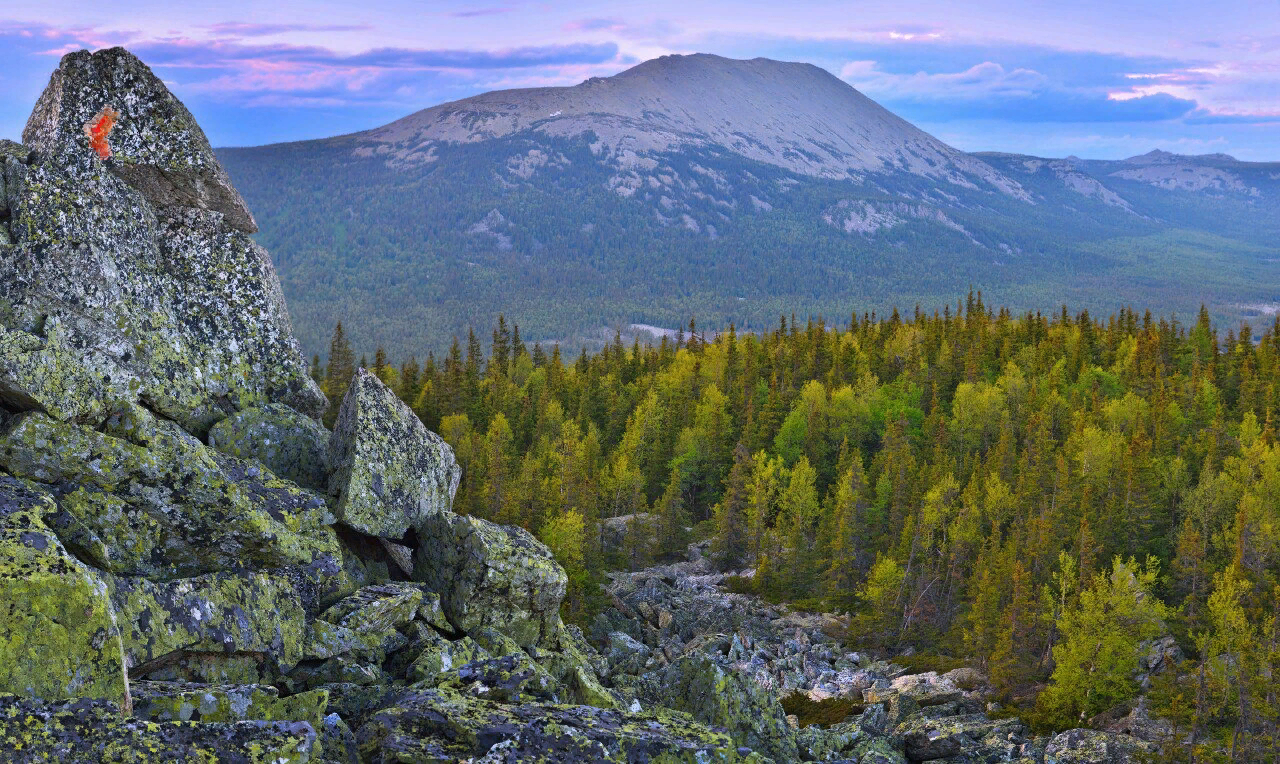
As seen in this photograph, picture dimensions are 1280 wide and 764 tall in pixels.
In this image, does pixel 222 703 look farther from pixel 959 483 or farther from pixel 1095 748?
pixel 959 483

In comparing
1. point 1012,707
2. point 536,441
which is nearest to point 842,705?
point 1012,707

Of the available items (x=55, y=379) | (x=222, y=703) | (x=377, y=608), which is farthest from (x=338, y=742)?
(x=55, y=379)

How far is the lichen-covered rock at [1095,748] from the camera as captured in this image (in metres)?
52.0

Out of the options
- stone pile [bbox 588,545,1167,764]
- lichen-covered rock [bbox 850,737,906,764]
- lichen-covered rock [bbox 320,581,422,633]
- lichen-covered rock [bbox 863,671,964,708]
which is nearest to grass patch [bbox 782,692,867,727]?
stone pile [bbox 588,545,1167,764]

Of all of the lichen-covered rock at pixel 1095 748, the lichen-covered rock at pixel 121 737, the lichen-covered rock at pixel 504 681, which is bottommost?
the lichen-covered rock at pixel 1095 748

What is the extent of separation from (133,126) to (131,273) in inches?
180

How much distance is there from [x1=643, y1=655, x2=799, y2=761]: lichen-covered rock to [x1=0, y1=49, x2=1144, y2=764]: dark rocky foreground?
76 mm

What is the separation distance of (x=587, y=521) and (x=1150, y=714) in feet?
173

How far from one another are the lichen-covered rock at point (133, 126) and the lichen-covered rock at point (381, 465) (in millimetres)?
7430

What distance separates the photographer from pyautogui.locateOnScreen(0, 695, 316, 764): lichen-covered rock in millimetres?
12672

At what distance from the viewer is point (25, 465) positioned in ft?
63.8

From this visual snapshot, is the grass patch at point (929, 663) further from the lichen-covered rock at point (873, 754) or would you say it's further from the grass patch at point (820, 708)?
the lichen-covered rock at point (873, 754)

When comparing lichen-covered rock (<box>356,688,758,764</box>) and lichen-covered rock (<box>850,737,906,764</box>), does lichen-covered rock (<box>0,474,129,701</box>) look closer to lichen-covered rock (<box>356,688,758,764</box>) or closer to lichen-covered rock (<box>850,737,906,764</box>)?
lichen-covered rock (<box>356,688,758,764</box>)

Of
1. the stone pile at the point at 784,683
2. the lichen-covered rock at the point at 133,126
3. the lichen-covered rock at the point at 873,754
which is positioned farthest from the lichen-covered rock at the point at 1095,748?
the lichen-covered rock at the point at 133,126
